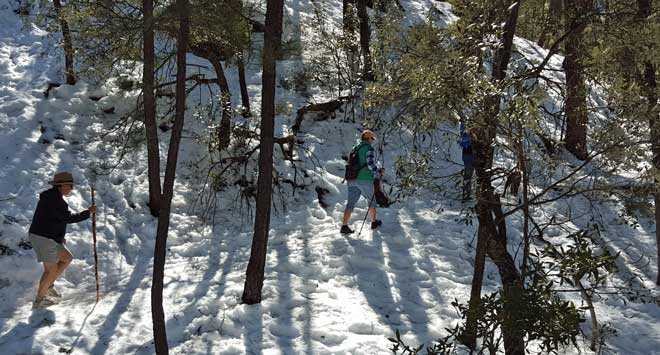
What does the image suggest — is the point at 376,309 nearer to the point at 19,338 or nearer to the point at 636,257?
the point at 19,338

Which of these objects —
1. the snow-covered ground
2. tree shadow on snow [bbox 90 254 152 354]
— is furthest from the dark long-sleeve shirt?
tree shadow on snow [bbox 90 254 152 354]

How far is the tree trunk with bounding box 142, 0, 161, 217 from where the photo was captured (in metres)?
6.04

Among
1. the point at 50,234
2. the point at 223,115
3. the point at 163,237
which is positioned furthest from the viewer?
the point at 223,115

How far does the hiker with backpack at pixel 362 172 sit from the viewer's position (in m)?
9.23

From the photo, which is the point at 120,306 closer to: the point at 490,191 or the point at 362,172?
the point at 362,172

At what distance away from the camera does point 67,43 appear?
34.3 feet

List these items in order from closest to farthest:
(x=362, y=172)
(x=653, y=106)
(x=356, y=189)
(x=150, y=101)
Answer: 1. (x=653, y=106)
2. (x=150, y=101)
3. (x=362, y=172)
4. (x=356, y=189)

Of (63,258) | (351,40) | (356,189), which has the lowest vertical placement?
(63,258)

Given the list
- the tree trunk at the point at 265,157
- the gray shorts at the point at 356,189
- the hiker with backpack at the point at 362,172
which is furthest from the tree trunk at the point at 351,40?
the tree trunk at the point at 265,157

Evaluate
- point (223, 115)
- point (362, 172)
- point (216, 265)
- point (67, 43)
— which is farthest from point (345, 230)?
point (67, 43)

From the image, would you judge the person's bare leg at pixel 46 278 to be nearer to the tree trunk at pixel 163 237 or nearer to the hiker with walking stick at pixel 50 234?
the hiker with walking stick at pixel 50 234

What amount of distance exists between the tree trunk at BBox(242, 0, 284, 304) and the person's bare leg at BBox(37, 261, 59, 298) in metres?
2.37

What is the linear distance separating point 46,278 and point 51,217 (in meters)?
0.76

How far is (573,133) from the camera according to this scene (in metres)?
13.3
